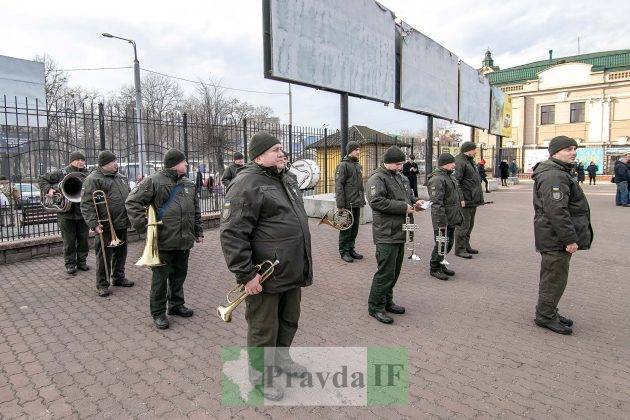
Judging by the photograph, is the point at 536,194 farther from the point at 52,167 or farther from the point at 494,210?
the point at 494,210

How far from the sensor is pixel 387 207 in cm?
451

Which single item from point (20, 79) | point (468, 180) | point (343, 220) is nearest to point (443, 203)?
point (468, 180)

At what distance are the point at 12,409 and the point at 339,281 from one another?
4014mm

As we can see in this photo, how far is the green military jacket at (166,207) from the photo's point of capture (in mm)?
4371

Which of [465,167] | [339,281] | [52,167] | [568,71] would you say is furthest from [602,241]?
[568,71]

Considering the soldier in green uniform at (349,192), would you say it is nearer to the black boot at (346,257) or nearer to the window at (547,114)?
the black boot at (346,257)

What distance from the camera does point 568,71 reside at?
38.4 meters

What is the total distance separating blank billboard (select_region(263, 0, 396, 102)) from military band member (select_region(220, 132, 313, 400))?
576 centimetres

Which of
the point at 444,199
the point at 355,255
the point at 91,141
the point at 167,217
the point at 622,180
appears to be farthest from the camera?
the point at 622,180

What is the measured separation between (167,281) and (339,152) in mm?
11937

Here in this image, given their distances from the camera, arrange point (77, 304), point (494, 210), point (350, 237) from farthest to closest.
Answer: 1. point (494, 210)
2. point (350, 237)
3. point (77, 304)

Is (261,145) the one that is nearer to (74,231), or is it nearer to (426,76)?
(74,231)

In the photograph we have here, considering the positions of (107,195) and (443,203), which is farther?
(443,203)

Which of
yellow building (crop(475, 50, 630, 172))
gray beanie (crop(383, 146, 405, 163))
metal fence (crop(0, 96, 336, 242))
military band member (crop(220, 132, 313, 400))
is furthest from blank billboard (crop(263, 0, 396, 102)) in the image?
yellow building (crop(475, 50, 630, 172))
